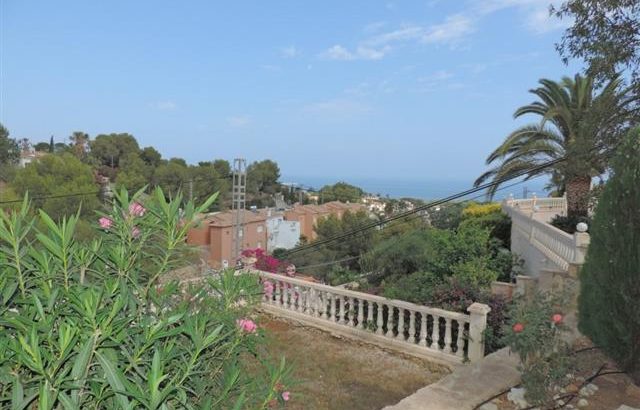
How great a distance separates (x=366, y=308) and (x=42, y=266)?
18.8ft

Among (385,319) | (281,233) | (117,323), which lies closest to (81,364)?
(117,323)

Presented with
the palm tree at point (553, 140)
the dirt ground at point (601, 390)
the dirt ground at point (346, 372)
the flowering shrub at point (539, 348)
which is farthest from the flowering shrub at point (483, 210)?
the flowering shrub at point (539, 348)

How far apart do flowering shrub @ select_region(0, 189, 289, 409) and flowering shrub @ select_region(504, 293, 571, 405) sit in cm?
238

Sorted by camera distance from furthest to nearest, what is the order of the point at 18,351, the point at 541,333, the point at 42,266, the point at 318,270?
the point at 318,270 → the point at 541,333 → the point at 42,266 → the point at 18,351

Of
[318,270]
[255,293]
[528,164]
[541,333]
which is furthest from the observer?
[318,270]

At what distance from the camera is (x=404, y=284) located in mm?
7887

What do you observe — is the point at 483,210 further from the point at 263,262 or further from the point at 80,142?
the point at 80,142

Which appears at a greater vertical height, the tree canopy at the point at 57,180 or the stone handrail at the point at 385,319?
the tree canopy at the point at 57,180

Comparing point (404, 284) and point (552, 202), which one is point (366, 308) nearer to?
point (404, 284)

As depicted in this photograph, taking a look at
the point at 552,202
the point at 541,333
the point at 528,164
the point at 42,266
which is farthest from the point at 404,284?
the point at 552,202

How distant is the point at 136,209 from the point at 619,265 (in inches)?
137

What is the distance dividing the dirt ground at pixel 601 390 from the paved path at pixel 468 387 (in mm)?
163

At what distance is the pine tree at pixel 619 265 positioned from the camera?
10.7 feet

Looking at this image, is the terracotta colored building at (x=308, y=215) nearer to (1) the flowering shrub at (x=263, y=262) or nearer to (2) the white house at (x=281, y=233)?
(2) the white house at (x=281, y=233)
